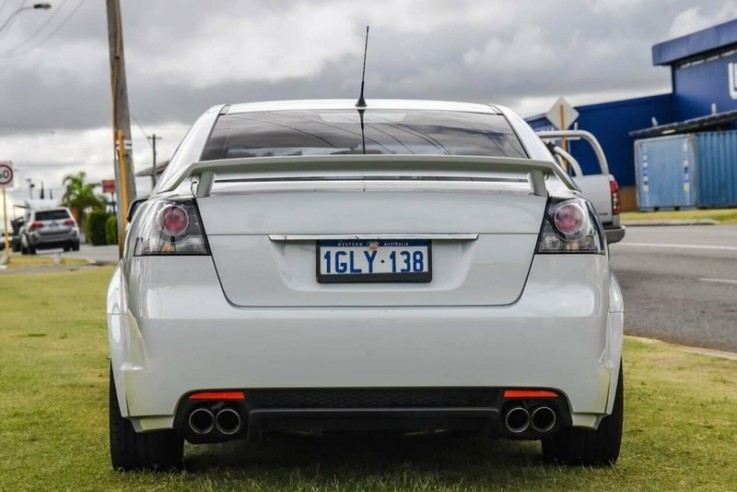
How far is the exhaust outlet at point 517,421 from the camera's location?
3904mm

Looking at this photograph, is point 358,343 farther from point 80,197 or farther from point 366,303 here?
point 80,197

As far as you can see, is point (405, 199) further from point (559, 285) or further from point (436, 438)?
point (436, 438)

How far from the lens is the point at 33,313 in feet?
43.8

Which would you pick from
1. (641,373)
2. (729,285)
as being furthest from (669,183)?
(641,373)

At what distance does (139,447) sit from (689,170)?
128ft

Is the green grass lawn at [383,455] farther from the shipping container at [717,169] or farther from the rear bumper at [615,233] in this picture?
the shipping container at [717,169]

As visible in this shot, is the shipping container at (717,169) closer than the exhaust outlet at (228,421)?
No

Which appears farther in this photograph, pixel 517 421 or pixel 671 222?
pixel 671 222

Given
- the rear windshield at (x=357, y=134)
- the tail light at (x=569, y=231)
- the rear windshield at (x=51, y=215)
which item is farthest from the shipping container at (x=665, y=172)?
the tail light at (x=569, y=231)

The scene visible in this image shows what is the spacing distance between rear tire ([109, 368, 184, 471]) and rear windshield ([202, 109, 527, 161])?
3.48 feet

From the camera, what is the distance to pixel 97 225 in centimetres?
7231

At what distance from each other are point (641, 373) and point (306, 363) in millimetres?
4029

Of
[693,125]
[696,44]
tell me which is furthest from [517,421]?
[696,44]

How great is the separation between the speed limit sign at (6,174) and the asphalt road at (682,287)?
671 inches
